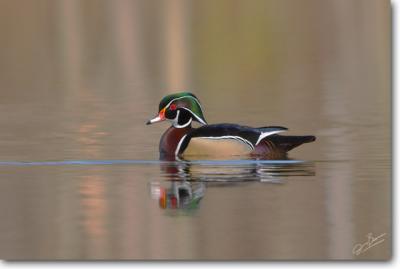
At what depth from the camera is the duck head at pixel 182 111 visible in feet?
41.2

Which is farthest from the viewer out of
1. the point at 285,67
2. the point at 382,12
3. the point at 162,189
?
the point at 285,67

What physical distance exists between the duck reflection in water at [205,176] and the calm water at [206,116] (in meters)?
0.02

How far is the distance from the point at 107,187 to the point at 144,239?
1803mm

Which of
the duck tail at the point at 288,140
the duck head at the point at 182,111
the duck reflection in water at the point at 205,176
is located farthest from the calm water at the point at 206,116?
the duck head at the point at 182,111

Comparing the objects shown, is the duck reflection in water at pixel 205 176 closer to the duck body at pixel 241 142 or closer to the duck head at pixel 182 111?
the duck body at pixel 241 142

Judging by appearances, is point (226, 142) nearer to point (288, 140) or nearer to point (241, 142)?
point (241, 142)

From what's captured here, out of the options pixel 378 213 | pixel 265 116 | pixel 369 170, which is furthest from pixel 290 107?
pixel 378 213

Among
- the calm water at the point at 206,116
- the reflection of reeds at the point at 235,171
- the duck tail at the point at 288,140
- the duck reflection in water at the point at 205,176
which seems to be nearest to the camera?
the calm water at the point at 206,116

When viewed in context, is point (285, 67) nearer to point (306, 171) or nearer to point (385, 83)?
point (385, 83)

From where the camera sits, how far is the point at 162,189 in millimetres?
10406

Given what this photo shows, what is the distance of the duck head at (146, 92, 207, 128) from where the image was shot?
41.2ft

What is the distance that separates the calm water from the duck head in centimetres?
30

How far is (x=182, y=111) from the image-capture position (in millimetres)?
12570

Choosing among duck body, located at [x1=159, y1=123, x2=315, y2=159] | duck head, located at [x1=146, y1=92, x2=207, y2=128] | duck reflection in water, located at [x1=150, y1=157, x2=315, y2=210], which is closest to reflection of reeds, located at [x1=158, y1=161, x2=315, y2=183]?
duck reflection in water, located at [x1=150, y1=157, x2=315, y2=210]
